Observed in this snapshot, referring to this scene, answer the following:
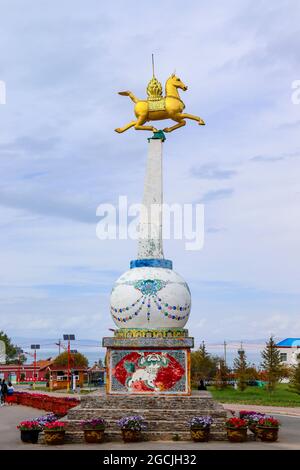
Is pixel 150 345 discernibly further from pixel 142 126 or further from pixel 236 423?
pixel 142 126

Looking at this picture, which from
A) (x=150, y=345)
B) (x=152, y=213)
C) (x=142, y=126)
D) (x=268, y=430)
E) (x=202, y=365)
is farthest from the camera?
(x=202, y=365)

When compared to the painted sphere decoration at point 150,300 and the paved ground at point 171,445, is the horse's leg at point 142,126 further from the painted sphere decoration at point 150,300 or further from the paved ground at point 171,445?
the paved ground at point 171,445

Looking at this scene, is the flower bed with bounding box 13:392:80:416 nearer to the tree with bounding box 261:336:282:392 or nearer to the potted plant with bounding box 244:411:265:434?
the potted plant with bounding box 244:411:265:434

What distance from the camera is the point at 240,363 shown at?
56.0 metres

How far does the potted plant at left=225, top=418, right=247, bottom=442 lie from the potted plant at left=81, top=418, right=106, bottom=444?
13.4 feet

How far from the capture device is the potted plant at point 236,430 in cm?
1983

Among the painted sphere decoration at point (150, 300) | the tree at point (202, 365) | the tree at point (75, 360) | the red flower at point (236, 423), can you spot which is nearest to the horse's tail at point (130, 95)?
the painted sphere decoration at point (150, 300)

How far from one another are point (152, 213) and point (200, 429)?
9426 millimetres

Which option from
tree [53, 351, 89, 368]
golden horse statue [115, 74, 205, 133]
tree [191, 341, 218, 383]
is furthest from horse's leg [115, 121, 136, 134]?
tree [53, 351, 89, 368]

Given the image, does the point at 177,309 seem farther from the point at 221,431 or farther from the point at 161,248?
the point at 221,431

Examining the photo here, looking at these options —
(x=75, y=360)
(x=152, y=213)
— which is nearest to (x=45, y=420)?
(x=152, y=213)

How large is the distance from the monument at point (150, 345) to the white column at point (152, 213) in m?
0.04

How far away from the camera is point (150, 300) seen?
2375 cm

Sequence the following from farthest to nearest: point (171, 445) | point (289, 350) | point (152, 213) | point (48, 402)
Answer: point (289, 350), point (48, 402), point (152, 213), point (171, 445)
